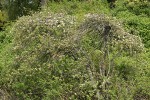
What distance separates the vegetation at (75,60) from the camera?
8.40m

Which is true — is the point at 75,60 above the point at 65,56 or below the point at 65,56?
below

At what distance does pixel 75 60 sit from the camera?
344 inches

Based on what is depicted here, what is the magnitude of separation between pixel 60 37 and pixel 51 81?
0.97 meters

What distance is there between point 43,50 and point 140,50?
1.96m

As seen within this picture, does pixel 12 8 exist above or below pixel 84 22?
below

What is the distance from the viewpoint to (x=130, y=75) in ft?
28.9

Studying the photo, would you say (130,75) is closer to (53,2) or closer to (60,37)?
(60,37)

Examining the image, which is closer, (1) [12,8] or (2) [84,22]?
(2) [84,22]

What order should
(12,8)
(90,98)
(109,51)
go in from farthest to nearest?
(12,8) < (109,51) < (90,98)

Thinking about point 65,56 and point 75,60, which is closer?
point 65,56

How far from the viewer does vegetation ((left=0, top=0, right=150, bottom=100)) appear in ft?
27.6

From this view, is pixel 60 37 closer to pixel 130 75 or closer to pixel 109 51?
pixel 109 51

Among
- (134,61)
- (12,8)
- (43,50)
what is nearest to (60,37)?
(43,50)

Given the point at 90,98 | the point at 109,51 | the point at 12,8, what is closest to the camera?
the point at 90,98
